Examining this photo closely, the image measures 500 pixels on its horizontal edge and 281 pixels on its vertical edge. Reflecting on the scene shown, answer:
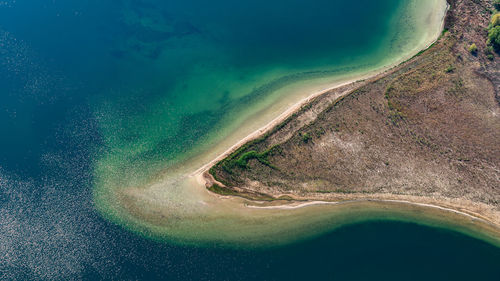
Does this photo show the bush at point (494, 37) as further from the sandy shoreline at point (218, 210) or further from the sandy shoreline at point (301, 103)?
the sandy shoreline at point (218, 210)

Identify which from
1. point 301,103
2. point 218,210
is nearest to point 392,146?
point 301,103

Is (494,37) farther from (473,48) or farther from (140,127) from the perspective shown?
(140,127)

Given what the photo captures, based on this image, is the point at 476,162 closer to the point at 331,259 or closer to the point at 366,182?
the point at 366,182

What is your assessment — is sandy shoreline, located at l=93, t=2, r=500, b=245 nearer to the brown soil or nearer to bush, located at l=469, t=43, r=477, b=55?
the brown soil

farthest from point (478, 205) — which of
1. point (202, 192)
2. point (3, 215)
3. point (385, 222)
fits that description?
point (3, 215)

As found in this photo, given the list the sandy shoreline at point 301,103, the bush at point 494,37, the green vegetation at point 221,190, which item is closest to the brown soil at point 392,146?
the green vegetation at point 221,190
